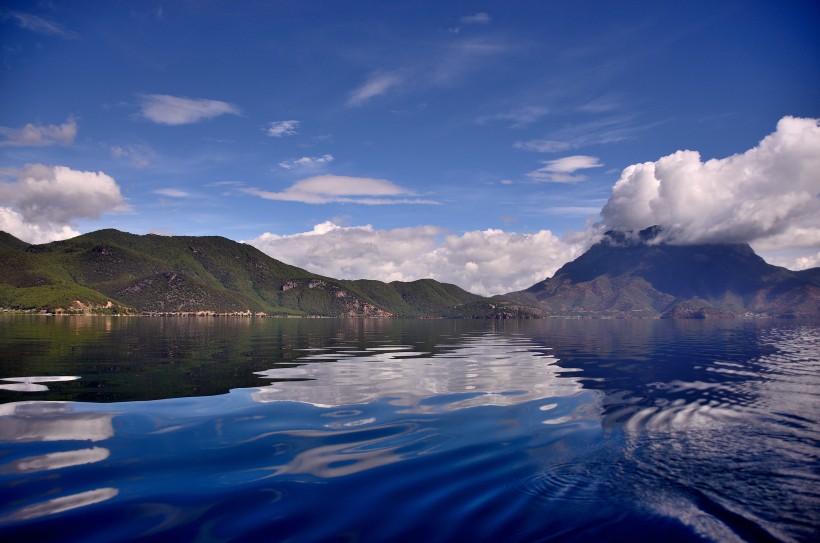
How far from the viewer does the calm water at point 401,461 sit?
10.6 meters

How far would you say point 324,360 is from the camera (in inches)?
1881

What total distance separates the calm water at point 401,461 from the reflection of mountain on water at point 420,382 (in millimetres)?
341

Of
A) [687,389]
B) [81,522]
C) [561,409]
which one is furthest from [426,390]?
[81,522]

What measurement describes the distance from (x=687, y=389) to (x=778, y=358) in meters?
33.7

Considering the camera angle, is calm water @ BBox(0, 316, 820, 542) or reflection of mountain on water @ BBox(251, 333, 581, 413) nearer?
calm water @ BBox(0, 316, 820, 542)

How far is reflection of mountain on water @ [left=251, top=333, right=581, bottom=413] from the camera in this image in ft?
85.3

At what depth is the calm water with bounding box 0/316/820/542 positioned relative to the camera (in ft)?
34.9

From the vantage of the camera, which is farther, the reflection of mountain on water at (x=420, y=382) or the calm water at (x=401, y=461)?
the reflection of mountain on water at (x=420, y=382)

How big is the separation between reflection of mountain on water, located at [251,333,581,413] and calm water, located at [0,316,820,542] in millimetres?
341

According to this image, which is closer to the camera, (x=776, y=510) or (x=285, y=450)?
(x=776, y=510)

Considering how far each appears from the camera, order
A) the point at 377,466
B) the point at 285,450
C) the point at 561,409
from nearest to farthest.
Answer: the point at 377,466 < the point at 285,450 < the point at 561,409

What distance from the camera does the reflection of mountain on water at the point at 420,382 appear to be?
2600 centimetres

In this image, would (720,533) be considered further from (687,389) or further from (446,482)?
(687,389)

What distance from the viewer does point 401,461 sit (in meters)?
15.2
